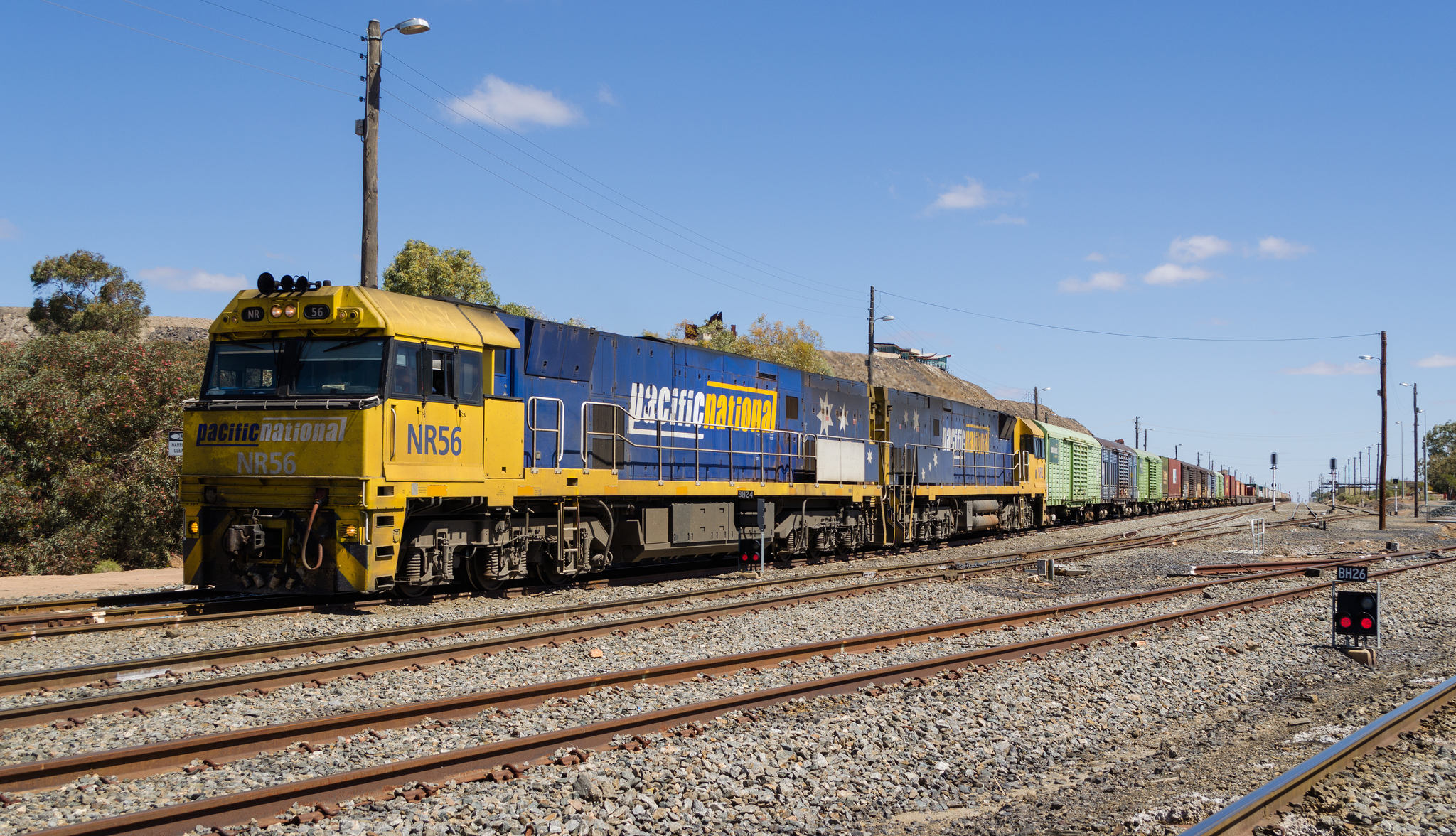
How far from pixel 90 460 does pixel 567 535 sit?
50.8 ft

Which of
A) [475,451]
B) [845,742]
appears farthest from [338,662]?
[845,742]

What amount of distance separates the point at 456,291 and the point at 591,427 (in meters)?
27.3

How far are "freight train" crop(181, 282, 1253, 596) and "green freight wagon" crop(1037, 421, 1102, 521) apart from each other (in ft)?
47.7

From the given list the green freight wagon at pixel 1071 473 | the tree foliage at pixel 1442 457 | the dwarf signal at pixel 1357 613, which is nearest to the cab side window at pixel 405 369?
the dwarf signal at pixel 1357 613

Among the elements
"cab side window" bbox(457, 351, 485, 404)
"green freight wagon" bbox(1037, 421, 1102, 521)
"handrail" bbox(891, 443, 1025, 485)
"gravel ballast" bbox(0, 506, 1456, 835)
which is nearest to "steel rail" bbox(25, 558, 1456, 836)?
"gravel ballast" bbox(0, 506, 1456, 835)

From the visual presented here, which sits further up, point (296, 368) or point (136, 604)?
point (296, 368)

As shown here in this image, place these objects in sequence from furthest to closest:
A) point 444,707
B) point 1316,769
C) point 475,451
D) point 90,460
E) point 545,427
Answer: point 90,460 → point 545,427 → point 475,451 → point 444,707 → point 1316,769

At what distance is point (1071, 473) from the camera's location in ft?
114

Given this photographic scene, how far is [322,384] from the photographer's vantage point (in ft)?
34.4

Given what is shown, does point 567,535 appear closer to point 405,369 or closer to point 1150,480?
point 405,369

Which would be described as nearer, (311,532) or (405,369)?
(311,532)

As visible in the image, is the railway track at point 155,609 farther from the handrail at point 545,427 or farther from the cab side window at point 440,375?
the cab side window at point 440,375

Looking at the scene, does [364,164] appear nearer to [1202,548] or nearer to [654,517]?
[654,517]

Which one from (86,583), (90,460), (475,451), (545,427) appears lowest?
(86,583)
